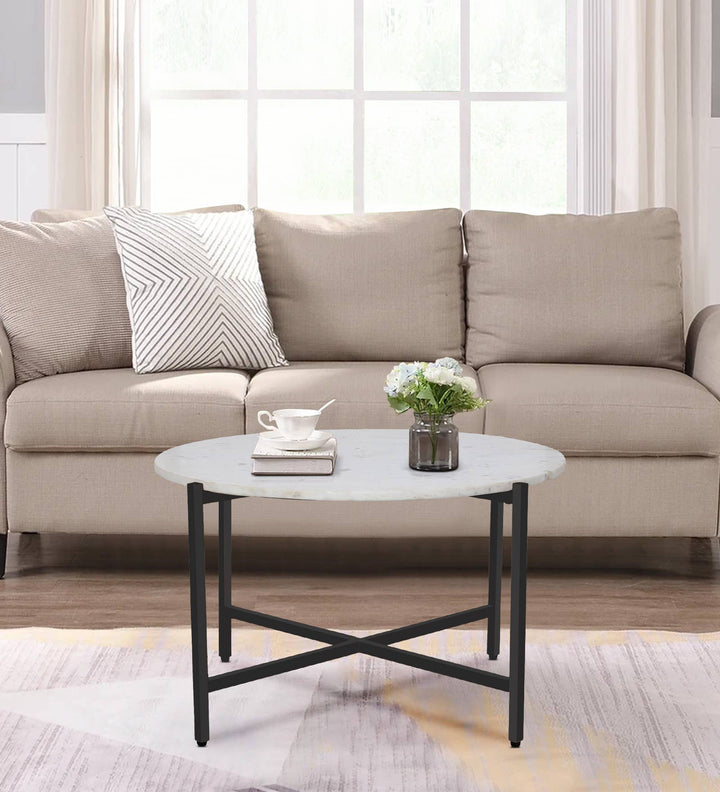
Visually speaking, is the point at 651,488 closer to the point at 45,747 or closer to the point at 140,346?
the point at 140,346

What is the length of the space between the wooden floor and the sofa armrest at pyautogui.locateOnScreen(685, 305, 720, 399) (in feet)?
1.59

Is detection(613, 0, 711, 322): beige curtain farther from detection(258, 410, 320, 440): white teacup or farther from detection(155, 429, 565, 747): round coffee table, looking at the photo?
detection(258, 410, 320, 440): white teacup

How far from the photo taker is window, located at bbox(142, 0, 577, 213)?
424cm

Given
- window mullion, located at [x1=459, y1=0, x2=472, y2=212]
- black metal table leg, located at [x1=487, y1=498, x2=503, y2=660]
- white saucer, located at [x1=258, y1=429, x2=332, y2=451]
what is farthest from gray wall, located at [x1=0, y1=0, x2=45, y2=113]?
black metal table leg, located at [x1=487, y1=498, x2=503, y2=660]

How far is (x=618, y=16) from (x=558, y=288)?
1.48 metres

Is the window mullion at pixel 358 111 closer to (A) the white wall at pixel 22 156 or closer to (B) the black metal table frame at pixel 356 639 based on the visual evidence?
(A) the white wall at pixel 22 156

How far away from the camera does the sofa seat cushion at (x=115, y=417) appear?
2592mm

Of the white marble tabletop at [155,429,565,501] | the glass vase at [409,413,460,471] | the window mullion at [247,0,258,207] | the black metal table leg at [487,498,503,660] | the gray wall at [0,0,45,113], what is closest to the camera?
the white marble tabletop at [155,429,565,501]

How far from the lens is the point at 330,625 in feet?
7.59

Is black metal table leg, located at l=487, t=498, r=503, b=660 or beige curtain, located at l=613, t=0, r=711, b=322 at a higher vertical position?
beige curtain, located at l=613, t=0, r=711, b=322

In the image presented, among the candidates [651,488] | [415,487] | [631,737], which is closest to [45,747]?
[415,487]

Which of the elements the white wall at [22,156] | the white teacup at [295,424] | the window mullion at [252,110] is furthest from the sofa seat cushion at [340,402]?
the white wall at [22,156]

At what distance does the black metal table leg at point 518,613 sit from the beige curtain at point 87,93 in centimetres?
276

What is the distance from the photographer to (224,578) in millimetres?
2010
